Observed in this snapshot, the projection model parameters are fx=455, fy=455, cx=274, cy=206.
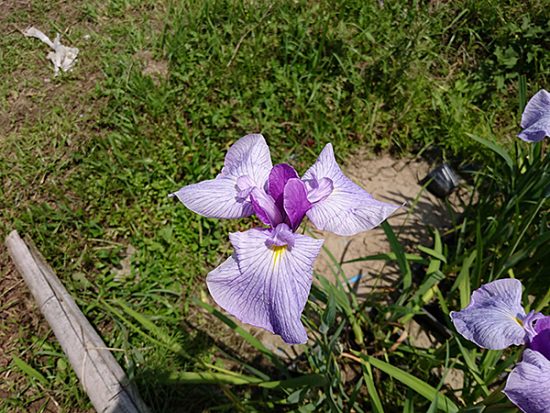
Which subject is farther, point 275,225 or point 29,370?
point 29,370

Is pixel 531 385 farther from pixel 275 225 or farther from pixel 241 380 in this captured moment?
pixel 241 380

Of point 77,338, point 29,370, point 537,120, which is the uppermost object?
point 537,120

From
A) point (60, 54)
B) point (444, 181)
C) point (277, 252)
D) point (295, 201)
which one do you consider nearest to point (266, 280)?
point (277, 252)

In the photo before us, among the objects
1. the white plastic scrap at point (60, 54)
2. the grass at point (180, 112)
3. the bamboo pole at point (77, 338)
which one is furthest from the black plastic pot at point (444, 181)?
the white plastic scrap at point (60, 54)

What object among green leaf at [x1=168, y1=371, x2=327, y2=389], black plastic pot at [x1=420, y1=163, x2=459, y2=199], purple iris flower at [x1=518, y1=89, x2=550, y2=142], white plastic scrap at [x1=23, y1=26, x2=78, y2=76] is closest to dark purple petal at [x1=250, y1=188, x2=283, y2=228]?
green leaf at [x1=168, y1=371, x2=327, y2=389]

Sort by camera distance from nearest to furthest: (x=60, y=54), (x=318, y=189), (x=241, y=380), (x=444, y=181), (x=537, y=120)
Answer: (x=318, y=189)
(x=537, y=120)
(x=241, y=380)
(x=444, y=181)
(x=60, y=54)

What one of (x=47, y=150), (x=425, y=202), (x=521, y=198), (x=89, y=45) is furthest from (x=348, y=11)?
(x=47, y=150)
